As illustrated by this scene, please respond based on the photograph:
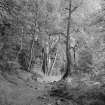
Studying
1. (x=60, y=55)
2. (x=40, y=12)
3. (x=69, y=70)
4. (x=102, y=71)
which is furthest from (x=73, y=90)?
(x=60, y=55)

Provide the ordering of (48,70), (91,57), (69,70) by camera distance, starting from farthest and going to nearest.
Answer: (48,70), (91,57), (69,70)

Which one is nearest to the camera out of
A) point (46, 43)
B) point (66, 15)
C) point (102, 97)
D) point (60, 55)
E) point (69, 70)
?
point (102, 97)

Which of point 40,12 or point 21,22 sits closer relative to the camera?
point 21,22

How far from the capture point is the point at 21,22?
12.9 meters

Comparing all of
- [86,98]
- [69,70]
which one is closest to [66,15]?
[69,70]

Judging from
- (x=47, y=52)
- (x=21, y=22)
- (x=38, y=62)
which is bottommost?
(x=38, y=62)

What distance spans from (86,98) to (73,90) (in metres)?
1.18

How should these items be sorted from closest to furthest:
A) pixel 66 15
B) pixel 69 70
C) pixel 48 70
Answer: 1. pixel 69 70
2. pixel 66 15
3. pixel 48 70

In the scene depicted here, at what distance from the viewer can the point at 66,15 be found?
14.0m

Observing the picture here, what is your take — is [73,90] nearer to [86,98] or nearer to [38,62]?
[86,98]

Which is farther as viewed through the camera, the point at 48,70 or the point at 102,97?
the point at 48,70

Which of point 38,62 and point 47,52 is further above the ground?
point 47,52

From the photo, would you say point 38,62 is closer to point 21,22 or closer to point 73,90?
point 21,22

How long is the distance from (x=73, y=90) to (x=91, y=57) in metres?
6.51
